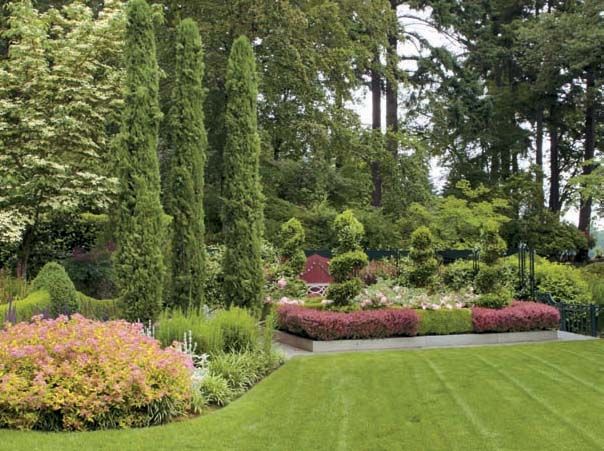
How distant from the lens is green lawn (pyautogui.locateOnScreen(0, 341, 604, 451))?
5629 mm

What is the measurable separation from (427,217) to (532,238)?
5924 millimetres

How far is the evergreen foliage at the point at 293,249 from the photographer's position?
15023 mm

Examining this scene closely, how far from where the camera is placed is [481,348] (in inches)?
420

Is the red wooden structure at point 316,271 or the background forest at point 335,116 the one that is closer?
the background forest at point 335,116

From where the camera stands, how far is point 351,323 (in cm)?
1064

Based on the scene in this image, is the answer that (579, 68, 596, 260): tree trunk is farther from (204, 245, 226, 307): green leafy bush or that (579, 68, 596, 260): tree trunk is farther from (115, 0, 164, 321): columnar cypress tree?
(115, 0, 164, 321): columnar cypress tree

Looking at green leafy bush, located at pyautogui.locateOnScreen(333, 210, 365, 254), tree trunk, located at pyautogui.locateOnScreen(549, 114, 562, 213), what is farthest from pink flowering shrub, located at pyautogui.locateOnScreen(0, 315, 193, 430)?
tree trunk, located at pyautogui.locateOnScreen(549, 114, 562, 213)

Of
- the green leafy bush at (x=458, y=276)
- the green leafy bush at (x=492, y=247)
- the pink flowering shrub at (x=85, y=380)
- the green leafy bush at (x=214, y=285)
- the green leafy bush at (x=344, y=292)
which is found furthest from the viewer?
the green leafy bush at (x=458, y=276)

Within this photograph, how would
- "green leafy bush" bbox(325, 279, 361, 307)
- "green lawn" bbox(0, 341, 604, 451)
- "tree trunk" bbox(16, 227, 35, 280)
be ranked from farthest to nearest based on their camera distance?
"tree trunk" bbox(16, 227, 35, 280), "green leafy bush" bbox(325, 279, 361, 307), "green lawn" bbox(0, 341, 604, 451)

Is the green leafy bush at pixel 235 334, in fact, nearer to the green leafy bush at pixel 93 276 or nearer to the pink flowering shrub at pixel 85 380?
the pink flowering shrub at pixel 85 380

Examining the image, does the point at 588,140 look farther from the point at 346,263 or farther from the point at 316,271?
the point at 346,263

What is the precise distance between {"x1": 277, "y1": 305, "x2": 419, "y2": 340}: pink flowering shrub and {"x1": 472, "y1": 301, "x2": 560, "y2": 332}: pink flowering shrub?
4.77ft

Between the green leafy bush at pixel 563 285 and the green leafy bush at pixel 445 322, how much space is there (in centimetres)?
368

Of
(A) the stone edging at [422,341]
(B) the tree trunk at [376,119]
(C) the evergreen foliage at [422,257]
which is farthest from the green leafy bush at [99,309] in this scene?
(B) the tree trunk at [376,119]
